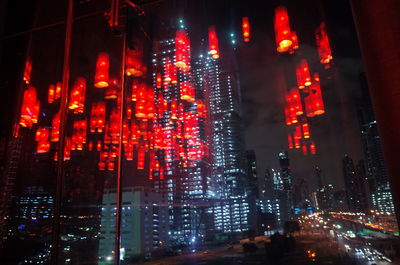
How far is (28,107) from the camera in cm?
427

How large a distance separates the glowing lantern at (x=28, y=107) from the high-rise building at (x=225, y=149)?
33.2 feet

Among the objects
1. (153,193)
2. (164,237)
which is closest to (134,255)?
(164,237)

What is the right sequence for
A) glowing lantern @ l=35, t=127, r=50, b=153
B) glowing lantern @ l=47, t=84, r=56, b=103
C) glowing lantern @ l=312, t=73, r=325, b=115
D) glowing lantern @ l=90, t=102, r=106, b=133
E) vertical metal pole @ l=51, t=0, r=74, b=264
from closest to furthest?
vertical metal pole @ l=51, t=0, r=74, b=264, glowing lantern @ l=312, t=73, r=325, b=115, glowing lantern @ l=47, t=84, r=56, b=103, glowing lantern @ l=35, t=127, r=50, b=153, glowing lantern @ l=90, t=102, r=106, b=133

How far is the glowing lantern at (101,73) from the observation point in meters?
3.75

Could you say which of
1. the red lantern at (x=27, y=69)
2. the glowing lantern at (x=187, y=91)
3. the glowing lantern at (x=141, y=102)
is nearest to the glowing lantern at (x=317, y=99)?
the glowing lantern at (x=187, y=91)

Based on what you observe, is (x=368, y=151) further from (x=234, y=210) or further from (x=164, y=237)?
(x=234, y=210)

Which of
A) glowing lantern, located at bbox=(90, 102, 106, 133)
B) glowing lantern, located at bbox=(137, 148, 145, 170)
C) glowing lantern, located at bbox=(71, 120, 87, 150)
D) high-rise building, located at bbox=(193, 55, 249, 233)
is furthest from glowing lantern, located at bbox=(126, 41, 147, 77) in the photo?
high-rise building, located at bbox=(193, 55, 249, 233)

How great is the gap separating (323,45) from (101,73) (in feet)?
11.0

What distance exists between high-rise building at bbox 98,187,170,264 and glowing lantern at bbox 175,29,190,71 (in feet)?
95.9

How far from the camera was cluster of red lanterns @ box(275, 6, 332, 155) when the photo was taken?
3.05 meters

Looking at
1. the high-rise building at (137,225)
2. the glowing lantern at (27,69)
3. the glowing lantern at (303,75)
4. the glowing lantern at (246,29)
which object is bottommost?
the high-rise building at (137,225)

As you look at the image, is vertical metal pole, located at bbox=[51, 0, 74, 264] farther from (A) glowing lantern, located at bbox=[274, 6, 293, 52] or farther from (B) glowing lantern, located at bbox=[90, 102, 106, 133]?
(B) glowing lantern, located at bbox=[90, 102, 106, 133]

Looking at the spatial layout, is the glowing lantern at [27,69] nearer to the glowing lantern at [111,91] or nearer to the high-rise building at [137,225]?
the glowing lantern at [111,91]

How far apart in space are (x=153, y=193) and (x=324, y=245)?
26.6 metres
